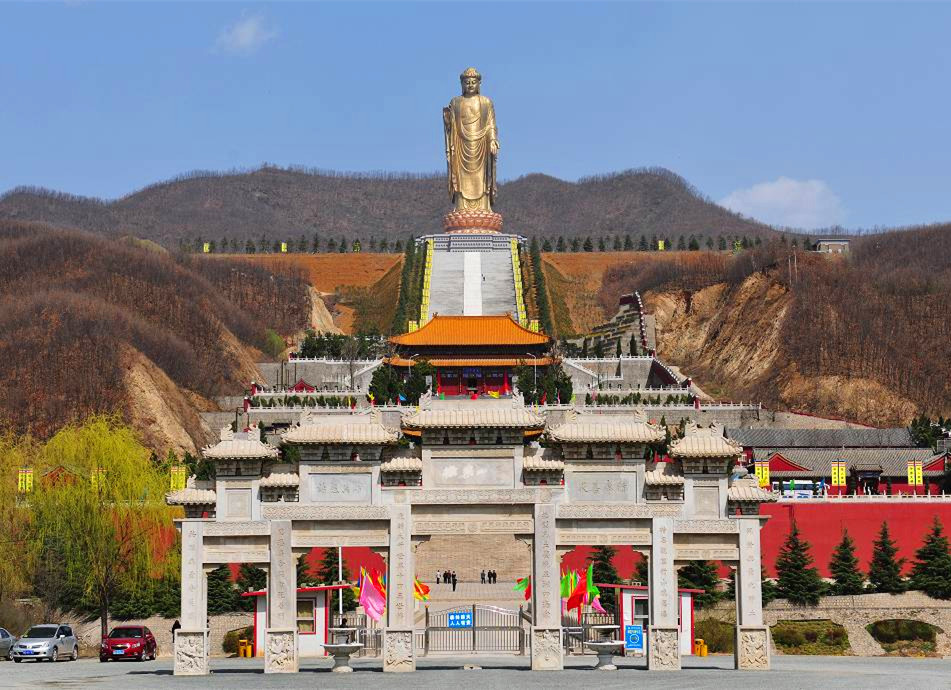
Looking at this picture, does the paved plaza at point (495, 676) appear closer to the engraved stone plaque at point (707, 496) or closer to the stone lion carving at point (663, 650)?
the stone lion carving at point (663, 650)

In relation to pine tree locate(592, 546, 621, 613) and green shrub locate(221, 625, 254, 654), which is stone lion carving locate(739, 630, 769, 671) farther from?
green shrub locate(221, 625, 254, 654)

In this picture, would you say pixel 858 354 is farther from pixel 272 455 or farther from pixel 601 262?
pixel 272 455

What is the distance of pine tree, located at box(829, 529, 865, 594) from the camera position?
4919 centimetres

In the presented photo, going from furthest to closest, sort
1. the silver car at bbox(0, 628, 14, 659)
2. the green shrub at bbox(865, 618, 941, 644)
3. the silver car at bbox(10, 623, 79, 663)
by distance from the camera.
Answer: the green shrub at bbox(865, 618, 941, 644) < the silver car at bbox(0, 628, 14, 659) < the silver car at bbox(10, 623, 79, 663)

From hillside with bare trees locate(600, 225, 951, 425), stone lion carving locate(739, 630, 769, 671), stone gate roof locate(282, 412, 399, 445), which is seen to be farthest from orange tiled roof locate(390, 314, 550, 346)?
stone lion carving locate(739, 630, 769, 671)

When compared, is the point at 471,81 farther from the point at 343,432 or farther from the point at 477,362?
the point at 343,432

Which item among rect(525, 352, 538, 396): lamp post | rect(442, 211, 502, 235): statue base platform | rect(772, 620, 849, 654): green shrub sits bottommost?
rect(772, 620, 849, 654): green shrub

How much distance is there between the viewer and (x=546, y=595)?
3375 centimetres

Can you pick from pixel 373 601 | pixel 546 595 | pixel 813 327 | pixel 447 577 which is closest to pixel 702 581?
pixel 447 577

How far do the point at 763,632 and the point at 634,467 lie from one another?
393 cm

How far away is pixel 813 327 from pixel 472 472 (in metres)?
54.3

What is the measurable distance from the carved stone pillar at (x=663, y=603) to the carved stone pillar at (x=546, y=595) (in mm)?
1741

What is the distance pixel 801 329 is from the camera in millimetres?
86312

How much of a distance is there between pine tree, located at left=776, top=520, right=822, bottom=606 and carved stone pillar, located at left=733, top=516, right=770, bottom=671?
575 inches
